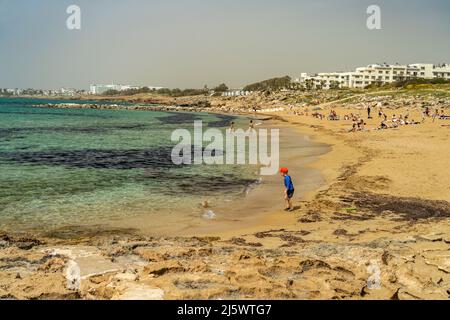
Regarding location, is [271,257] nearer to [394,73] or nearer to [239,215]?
[239,215]

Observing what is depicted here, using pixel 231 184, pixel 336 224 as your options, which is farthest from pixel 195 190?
pixel 336 224

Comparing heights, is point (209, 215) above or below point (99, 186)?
below

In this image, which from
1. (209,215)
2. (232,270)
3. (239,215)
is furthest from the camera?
(239,215)

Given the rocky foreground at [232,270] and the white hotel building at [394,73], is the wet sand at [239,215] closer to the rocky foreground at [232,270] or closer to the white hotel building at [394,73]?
the rocky foreground at [232,270]

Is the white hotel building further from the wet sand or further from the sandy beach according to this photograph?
the sandy beach

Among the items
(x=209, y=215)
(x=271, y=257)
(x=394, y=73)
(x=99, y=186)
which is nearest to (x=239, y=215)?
(x=209, y=215)

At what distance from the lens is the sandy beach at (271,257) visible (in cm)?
578

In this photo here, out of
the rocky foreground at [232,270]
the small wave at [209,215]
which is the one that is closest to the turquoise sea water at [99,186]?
the small wave at [209,215]

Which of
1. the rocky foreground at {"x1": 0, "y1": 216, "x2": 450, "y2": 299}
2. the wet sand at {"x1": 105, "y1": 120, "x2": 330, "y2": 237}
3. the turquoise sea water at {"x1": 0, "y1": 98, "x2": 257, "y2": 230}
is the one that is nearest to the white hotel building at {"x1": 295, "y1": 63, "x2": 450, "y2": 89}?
the turquoise sea water at {"x1": 0, "y1": 98, "x2": 257, "y2": 230}

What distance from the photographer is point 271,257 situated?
7273 millimetres

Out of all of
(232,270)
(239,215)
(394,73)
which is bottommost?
(239,215)

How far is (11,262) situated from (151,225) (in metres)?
4.40

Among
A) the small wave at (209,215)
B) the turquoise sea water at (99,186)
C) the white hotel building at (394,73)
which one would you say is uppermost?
the white hotel building at (394,73)

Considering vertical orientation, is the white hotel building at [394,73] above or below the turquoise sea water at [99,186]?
above
